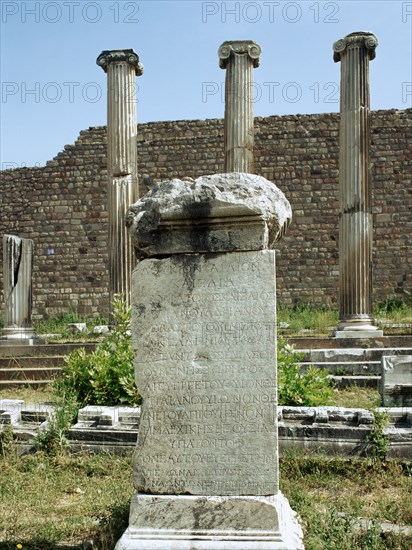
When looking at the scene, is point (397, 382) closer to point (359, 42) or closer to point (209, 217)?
point (209, 217)

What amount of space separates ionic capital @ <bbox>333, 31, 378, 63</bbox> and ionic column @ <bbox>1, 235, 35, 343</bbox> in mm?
6343

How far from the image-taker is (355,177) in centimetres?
1126

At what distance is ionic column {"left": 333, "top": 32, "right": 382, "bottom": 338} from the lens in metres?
11.1

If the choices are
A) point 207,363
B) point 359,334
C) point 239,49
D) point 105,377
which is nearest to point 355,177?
point 359,334

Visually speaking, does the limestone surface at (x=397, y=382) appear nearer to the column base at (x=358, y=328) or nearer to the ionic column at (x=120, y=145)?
the column base at (x=358, y=328)

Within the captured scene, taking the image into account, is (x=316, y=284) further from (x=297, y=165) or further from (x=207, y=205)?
(x=207, y=205)

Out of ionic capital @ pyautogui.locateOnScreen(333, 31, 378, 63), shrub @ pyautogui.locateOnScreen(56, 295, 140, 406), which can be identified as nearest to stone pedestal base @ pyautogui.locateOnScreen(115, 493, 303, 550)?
shrub @ pyautogui.locateOnScreen(56, 295, 140, 406)

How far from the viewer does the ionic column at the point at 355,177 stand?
1109 cm

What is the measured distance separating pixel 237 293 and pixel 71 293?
1605cm

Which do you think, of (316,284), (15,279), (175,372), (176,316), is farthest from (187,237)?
(316,284)

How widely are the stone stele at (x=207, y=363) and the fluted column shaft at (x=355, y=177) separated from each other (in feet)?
26.3

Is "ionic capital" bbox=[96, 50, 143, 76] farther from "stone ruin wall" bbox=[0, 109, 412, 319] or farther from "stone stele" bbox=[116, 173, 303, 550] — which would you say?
"stone stele" bbox=[116, 173, 303, 550]

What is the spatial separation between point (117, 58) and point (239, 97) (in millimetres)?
2206

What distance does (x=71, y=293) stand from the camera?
61.7 ft
